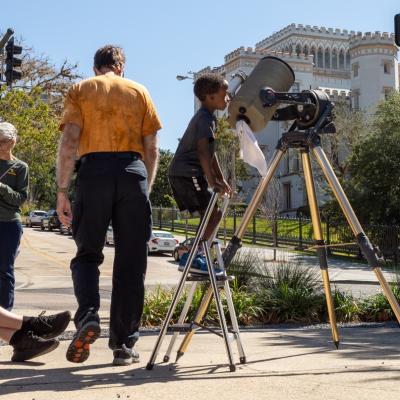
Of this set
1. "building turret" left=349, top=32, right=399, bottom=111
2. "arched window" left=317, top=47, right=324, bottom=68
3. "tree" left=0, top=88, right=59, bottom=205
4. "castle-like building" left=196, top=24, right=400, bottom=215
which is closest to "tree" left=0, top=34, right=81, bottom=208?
"tree" left=0, top=88, right=59, bottom=205

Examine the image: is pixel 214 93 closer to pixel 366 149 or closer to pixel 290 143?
pixel 290 143

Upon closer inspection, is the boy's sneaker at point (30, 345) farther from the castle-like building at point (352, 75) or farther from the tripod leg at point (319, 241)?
the castle-like building at point (352, 75)

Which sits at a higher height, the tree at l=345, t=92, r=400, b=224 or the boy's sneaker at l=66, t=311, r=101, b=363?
the tree at l=345, t=92, r=400, b=224

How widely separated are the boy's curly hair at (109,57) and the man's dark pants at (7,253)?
1.61m

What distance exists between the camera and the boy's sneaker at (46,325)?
14.8ft

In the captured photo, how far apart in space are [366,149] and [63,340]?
92.2 feet

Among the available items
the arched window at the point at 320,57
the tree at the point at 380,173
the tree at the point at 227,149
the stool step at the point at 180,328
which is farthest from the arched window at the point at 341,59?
the stool step at the point at 180,328

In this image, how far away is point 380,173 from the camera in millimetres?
31547

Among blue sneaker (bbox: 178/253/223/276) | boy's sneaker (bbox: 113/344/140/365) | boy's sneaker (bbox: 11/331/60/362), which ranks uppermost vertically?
blue sneaker (bbox: 178/253/223/276)

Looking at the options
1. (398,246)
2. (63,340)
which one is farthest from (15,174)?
(398,246)

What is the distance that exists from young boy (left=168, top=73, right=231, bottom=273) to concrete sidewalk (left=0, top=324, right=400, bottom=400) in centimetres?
73

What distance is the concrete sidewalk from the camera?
141 inches

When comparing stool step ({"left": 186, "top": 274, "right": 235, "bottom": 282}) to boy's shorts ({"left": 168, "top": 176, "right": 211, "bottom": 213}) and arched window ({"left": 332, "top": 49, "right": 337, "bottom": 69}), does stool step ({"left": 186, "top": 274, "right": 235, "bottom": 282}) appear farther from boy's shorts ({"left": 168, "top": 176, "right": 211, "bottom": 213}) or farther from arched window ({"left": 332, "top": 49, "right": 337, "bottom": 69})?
arched window ({"left": 332, "top": 49, "right": 337, "bottom": 69})

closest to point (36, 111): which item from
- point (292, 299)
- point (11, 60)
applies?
point (11, 60)
